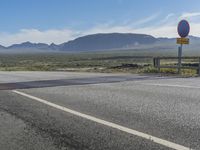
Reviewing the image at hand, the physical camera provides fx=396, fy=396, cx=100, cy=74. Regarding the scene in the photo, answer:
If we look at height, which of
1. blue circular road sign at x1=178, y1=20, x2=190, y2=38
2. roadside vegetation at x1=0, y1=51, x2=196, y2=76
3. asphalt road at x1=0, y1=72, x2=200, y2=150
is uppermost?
blue circular road sign at x1=178, y1=20, x2=190, y2=38

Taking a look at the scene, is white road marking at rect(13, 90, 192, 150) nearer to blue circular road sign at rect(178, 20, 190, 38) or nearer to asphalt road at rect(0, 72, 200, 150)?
asphalt road at rect(0, 72, 200, 150)

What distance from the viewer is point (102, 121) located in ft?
22.9

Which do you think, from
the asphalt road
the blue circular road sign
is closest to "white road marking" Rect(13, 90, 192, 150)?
the asphalt road

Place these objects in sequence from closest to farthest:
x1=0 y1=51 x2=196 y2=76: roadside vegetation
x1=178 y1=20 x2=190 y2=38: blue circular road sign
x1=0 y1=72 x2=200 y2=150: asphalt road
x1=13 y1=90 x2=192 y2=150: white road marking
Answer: x1=13 y1=90 x2=192 y2=150: white road marking → x1=0 y1=72 x2=200 y2=150: asphalt road → x1=178 y1=20 x2=190 y2=38: blue circular road sign → x1=0 y1=51 x2=196 y2=76: roadside vegetation

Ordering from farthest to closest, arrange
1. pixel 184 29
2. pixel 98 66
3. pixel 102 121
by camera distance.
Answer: pixel 98 66, pixel 184 29, pixel 102 121

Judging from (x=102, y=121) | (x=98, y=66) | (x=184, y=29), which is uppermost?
(x=184, y=29)

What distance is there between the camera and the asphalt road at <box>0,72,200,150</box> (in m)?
5.49

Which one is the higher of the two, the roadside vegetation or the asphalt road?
the asphalt road

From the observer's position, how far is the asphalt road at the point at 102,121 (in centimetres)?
549

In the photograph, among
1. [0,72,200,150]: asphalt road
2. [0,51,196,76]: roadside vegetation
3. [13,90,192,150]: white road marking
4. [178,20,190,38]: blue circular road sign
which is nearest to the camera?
[13,90,192,150]: white road marking

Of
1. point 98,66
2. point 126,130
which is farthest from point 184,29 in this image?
point 98,66

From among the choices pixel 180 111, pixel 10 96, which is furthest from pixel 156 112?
pixel 10 96

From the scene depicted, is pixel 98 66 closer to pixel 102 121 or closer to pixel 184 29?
pixel 184 29

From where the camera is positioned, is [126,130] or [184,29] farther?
[184,29]
